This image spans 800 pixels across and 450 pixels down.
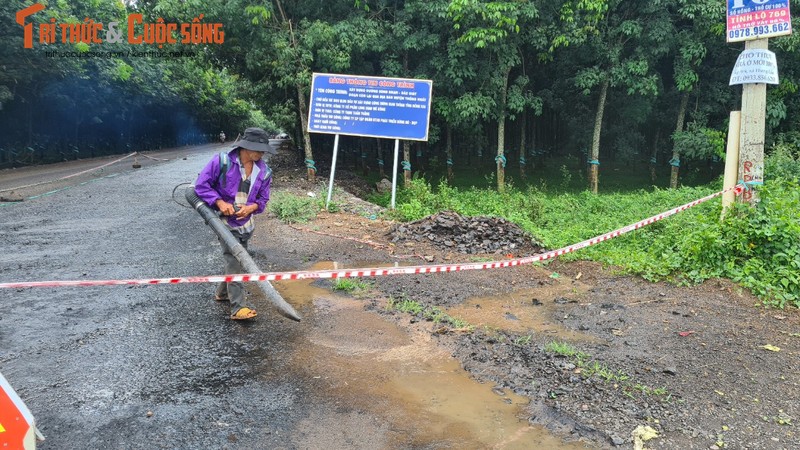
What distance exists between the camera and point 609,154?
2550 centimetres

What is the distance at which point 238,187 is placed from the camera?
4777mm

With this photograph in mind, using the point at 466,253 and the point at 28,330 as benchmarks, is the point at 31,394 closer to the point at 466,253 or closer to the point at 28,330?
the point at 28,330

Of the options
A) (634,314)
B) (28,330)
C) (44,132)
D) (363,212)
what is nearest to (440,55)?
(363,212)

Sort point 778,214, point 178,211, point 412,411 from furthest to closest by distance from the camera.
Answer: point 178,211 < point 778,214 < point 412,411

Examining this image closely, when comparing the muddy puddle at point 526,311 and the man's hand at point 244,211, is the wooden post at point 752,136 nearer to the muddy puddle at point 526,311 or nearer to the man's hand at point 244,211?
the muddy puddle at point 526,311

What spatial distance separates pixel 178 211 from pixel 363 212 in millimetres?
3852

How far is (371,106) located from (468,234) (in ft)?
14.1

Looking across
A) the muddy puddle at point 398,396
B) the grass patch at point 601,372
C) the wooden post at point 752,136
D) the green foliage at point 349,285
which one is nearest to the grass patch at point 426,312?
the muddy puddle at point 398,396

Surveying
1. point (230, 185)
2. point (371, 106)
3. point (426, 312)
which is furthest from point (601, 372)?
point (371, 106)

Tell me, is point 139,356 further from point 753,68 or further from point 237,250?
point 753,68

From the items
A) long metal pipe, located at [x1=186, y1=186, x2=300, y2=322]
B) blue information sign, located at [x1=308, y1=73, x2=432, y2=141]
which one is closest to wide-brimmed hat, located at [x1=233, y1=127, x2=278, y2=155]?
long metal pipe, located at [x1=186, y1=186, x2=300, y2=322]

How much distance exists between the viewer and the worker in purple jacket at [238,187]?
4637 millimetres

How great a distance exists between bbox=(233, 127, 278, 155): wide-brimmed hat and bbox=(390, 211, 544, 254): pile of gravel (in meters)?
3.87

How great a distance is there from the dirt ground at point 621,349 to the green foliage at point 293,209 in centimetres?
404
